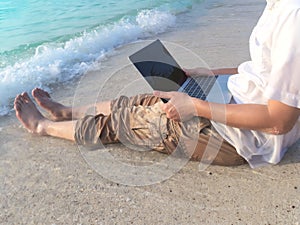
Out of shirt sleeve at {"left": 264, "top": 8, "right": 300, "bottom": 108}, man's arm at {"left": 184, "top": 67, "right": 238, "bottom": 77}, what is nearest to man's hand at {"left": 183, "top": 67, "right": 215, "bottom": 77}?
man's arm at {"left": 184, "top": 67, "right": 238, "bottom": 77}

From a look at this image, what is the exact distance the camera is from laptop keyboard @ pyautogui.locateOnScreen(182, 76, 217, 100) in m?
2.12

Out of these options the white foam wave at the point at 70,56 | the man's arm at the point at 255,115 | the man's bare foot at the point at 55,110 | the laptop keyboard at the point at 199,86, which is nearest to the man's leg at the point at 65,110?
the man's bare foot at the point at 55,110

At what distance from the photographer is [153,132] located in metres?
2.09

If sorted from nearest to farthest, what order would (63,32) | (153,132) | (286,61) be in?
1. (286,61)
2. (153,132)
3. (63,32)

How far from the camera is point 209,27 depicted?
5.41 m

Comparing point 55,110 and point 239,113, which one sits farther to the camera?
point 55,110

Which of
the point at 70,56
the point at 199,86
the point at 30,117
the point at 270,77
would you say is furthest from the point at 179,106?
the point at 70,56

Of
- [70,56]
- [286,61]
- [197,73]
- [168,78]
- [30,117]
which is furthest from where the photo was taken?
[70,56]

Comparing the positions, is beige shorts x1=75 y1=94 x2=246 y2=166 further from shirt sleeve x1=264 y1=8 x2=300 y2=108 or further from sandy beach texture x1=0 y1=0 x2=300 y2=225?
shirt sleeve x1=264 y1=8 x2=300 y2=108

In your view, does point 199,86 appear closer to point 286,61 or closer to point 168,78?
point 168,78

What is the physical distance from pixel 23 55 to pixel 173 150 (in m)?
3.37

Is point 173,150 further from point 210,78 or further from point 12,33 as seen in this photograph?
point 12,33

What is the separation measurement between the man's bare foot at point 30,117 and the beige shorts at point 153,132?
12.9 inches

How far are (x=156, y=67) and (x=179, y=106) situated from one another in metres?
0.30
